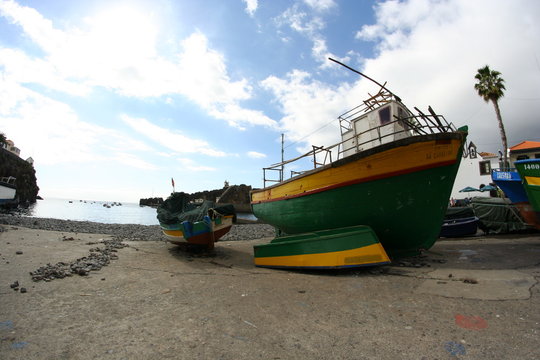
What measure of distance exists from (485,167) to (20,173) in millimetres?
85672

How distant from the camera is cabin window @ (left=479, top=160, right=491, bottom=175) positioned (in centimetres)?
2905

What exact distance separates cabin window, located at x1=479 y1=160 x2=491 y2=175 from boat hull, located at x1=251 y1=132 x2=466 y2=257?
3133 cm

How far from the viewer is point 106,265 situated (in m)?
6.13

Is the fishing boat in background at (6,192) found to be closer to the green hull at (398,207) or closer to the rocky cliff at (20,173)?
the rocky cliff at (20,173)

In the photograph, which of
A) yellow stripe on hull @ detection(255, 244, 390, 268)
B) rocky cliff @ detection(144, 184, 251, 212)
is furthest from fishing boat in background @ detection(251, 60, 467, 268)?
rocky cliff @ detection(144, 184, 251, 212)

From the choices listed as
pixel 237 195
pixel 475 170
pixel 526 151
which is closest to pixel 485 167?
pixel 475 170

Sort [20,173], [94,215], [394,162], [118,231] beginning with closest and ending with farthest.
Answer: [394,162] < [118,231] < [94,215] < [20,173]

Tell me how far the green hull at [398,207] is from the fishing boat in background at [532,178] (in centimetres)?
476

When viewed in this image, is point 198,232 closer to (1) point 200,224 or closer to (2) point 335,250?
(1) point 200,224

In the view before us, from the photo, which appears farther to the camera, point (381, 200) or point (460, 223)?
point (460, 223)

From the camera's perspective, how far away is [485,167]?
96.1ft

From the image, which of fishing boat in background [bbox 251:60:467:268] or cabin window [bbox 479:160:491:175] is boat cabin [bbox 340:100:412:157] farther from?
cabin window [bbox 479:160:491:175]

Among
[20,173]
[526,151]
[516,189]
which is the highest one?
[20,173]

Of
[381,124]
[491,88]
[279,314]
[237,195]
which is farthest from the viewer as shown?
[237,195]
